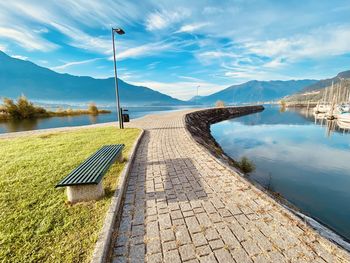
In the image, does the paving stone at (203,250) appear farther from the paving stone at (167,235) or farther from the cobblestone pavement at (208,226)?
the paving stone at (167,235)

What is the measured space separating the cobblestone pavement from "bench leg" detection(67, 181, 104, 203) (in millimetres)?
577

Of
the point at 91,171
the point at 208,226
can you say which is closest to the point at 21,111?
the point at 91,171

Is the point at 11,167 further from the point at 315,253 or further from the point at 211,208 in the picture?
the point at 315,253

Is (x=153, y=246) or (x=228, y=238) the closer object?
(x=153, y=246)

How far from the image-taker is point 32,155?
6.11m

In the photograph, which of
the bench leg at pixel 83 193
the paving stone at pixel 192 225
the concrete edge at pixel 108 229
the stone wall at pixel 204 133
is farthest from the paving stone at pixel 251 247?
the stone wall at pixel 204 133

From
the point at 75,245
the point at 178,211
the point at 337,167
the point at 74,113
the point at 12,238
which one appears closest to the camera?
the point at 75,245

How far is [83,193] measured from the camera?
3.20 m

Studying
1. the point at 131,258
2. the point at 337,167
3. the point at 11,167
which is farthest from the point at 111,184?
the point at 337,167

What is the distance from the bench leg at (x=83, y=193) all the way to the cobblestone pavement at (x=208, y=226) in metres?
0.58

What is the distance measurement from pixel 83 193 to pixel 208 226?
2.25 meters

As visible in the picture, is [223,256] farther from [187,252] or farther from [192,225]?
[192,225]

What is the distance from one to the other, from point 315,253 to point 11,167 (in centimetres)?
688

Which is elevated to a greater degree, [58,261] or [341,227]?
[58,261]
